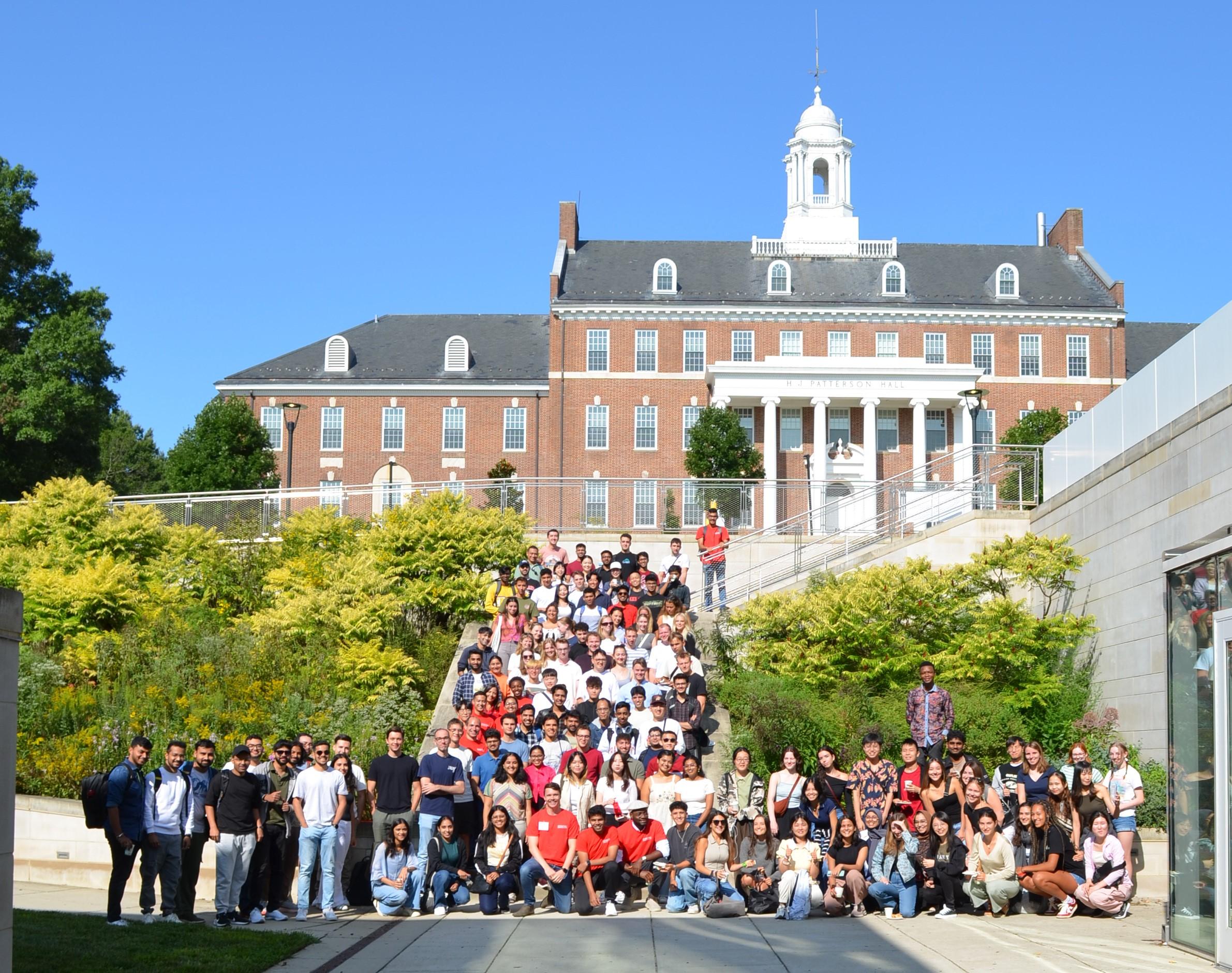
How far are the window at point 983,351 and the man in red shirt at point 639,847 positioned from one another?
149 feet

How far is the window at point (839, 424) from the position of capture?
176 feet

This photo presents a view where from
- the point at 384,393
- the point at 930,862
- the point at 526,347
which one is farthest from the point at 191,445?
the point at 930,862

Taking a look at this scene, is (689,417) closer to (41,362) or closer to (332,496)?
(41,362)

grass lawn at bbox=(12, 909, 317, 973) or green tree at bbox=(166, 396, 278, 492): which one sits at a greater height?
green tree at bbox=(166, 396, 278, 492)

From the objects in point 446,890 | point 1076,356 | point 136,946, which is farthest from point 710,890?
point 1076,356

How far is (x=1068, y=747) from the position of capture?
2019cm

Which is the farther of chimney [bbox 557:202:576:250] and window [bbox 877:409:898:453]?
chimney [bbox 557:202:576:250]

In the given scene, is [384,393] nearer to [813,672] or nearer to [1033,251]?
[1033,251]

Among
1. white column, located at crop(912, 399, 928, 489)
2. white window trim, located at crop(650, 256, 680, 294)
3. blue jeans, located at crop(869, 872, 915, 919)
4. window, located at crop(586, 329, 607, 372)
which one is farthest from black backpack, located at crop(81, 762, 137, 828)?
white window trim, located at crop(650, 256, 680, 294)

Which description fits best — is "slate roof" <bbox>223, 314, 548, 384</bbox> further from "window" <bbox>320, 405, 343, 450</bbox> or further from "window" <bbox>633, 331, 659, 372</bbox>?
"window" <bbox>633, 331, 659, 372</bbox>

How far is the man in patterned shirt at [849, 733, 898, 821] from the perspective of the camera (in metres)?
14.5

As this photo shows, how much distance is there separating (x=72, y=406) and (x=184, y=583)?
17.6 metres

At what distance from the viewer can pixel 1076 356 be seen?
188 feet

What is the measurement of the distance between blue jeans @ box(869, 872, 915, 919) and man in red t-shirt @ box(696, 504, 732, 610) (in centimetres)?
1162
